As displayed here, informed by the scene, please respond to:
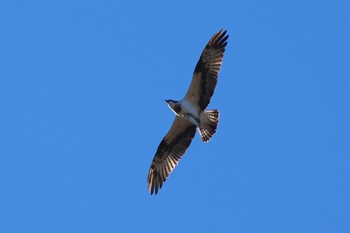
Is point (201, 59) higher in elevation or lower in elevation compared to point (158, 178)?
higher

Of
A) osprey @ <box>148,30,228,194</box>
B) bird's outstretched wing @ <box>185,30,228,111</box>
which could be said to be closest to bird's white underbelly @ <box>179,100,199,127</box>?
osprey @ <box>148,30,228,194</box>

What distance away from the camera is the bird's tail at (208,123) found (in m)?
21.2

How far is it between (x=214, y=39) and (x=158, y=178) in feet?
11.8

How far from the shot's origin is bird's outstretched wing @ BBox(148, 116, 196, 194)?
22031 millimetres

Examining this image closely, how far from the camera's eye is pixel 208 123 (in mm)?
21266

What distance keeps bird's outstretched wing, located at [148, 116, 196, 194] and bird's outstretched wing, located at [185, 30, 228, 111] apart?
3.77 ft

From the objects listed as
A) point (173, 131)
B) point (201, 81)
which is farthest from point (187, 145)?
point (201, 81)

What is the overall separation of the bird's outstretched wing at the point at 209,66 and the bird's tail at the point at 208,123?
0.42 meters

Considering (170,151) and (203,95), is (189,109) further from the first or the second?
(170,151)

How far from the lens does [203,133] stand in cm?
2133

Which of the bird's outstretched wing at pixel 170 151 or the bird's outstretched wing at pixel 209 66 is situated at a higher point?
the bird's outstretched wing at pixel 209 66

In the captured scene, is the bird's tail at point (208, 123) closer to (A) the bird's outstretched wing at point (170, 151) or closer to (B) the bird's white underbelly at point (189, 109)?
(B) the bird's white underbelly at point (189, 109)

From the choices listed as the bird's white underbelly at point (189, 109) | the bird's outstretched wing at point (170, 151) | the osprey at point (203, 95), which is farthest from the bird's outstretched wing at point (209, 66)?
the bird's outstretched wing at point (170, 151)

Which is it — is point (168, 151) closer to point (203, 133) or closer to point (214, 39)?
point (203, 133)
